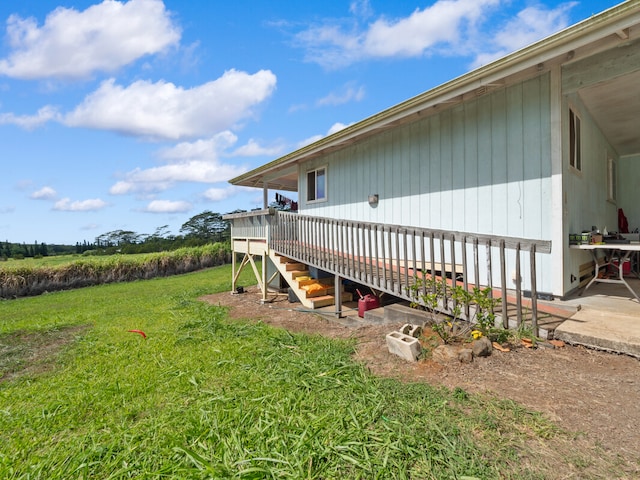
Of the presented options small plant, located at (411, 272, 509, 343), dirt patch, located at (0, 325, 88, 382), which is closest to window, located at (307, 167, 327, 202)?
small plant, located at (411, 272, 509, 343)

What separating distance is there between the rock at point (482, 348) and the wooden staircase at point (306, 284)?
3969 millimetres

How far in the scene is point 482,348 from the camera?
3.08 meters

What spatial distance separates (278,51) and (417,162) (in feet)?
16.9

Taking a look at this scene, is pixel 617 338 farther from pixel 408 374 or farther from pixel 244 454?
pixel 244 454

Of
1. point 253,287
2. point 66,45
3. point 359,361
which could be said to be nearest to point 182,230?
point 253,287

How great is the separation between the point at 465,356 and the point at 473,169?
3561 mm

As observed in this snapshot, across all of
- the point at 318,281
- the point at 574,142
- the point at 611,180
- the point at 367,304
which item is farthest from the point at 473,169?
the point at 611,180

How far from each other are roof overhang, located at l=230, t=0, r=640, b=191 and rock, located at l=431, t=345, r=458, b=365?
3771mm

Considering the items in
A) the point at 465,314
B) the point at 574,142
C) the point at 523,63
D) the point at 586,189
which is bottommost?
the point at 465,314

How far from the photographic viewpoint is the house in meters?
3.90

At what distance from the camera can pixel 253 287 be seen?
36.2ft

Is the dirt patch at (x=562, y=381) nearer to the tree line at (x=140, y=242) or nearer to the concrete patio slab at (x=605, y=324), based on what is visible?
the concrete patio slab at (x=605, y=324)

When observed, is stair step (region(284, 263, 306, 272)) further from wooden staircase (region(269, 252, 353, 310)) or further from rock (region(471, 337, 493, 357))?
rock (region(471, 337, 493, 357))

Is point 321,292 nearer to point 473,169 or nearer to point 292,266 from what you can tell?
point 292,266
